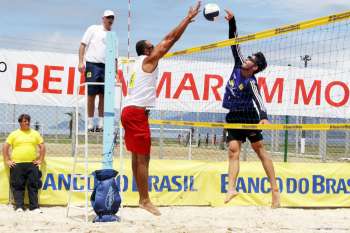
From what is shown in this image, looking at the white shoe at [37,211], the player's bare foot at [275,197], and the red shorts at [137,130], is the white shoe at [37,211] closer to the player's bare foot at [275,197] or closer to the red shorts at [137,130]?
the red shorts at [137,130]

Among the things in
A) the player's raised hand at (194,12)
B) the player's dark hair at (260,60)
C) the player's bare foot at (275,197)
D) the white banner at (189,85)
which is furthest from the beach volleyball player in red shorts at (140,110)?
the white banner at (189,85)

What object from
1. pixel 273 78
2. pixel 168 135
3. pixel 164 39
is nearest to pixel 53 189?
pixel 164 39

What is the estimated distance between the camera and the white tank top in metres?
5.79

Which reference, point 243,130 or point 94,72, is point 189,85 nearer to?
point 94,72

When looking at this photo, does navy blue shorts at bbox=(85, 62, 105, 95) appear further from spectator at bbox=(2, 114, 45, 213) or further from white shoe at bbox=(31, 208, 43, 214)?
white shoe at bbox=(31, 208, 43, 214)

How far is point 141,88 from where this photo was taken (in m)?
5.78

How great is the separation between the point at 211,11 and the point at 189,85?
4.58 m

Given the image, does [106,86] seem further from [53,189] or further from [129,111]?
[53,189]

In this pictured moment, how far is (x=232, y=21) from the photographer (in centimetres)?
673

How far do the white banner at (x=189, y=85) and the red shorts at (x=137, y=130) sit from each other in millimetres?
4285

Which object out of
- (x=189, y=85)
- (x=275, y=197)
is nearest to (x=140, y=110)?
(x=275, y=197)

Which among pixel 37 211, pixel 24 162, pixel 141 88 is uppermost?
pixel 141 88

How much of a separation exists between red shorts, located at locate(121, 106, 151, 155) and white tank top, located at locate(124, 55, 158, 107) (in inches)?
3.1

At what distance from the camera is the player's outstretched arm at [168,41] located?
5504 mm
